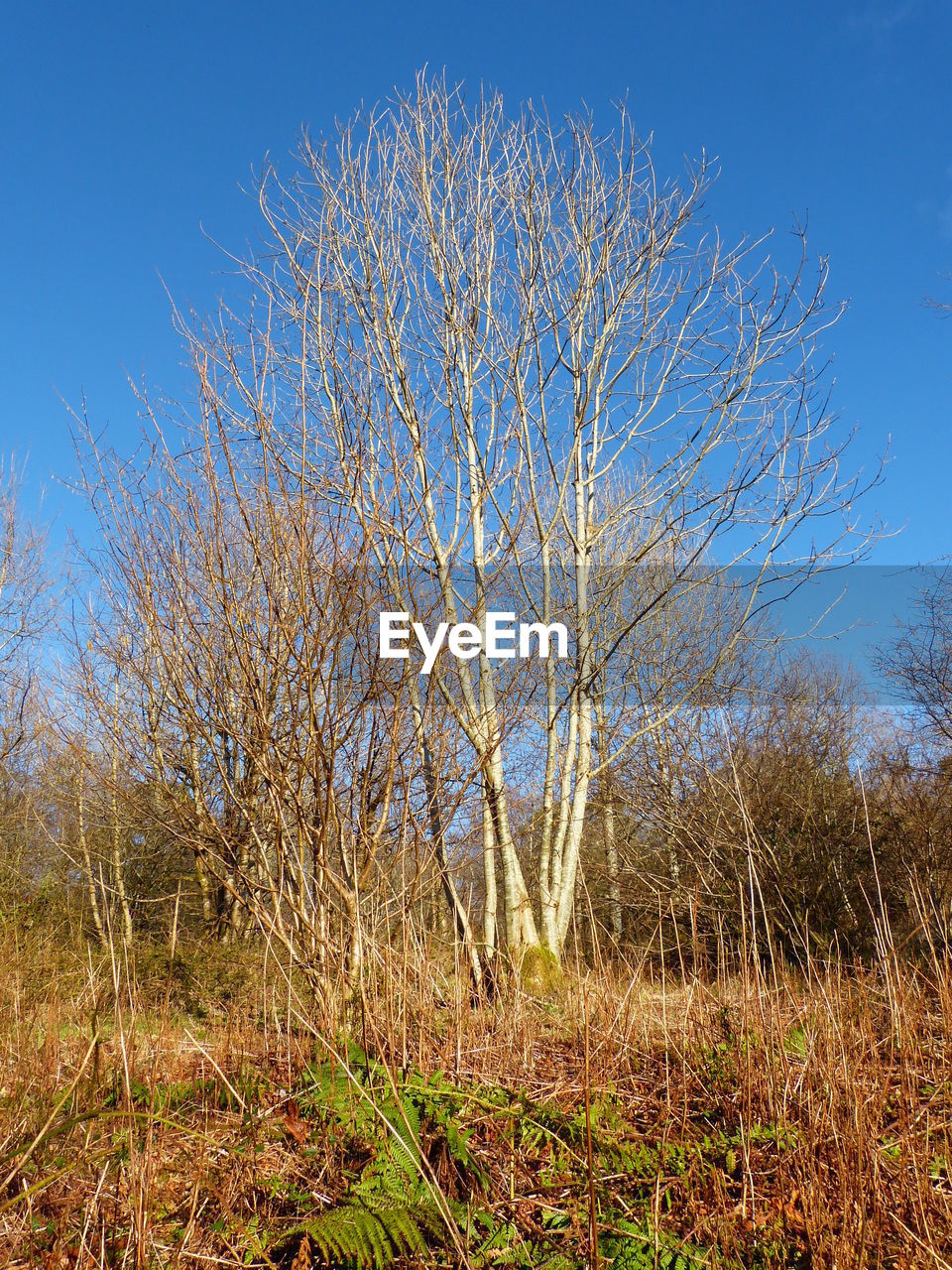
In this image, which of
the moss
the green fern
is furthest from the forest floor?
the moss

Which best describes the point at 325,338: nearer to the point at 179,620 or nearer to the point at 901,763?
the point at 179,620

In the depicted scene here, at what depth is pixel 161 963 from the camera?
1025 cm

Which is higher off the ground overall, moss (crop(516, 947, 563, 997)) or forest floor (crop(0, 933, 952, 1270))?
forest floor (crop(0, 933, 952, 1270))

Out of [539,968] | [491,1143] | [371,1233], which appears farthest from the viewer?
[539,968]

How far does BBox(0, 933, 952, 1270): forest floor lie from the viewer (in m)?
2.03

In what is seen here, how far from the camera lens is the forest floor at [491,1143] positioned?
203 centimetres

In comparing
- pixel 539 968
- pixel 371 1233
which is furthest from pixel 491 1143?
pixel 539 968

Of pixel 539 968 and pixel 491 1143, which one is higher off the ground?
pixel 491 1143

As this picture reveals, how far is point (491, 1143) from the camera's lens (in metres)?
2.58

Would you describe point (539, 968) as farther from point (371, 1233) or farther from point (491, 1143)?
point (371, 1233)

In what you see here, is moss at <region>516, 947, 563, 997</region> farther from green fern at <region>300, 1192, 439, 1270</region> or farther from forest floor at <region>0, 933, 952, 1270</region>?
green fern at <region>300, 1192, 439, 1270</region>

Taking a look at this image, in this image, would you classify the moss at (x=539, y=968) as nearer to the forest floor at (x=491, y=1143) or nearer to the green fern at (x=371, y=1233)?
the forest floor at (x=491, y=1143)

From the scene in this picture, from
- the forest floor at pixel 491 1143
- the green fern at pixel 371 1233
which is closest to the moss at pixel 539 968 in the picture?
the forest floor at pixel 491 1143

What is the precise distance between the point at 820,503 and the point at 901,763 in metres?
6.89
